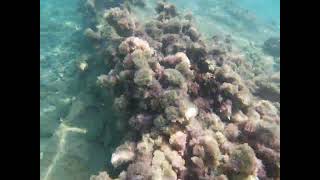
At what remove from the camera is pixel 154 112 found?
6.25m

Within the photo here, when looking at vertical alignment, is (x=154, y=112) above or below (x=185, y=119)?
below

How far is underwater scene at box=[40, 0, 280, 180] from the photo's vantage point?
5.61 m

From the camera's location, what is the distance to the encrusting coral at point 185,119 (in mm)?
5480

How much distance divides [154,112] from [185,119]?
611 mm

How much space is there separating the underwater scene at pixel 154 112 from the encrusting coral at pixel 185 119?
0.02 metres

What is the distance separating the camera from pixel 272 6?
35188 millimetres

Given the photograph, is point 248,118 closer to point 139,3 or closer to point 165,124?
point 165,124

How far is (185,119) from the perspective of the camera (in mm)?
6031

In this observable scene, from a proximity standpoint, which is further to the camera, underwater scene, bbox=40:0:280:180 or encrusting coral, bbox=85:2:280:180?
underwater scene, bbox=40:0:280:180

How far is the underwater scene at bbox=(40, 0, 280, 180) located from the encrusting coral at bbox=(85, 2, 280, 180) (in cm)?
2

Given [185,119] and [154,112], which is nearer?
[185,119]
